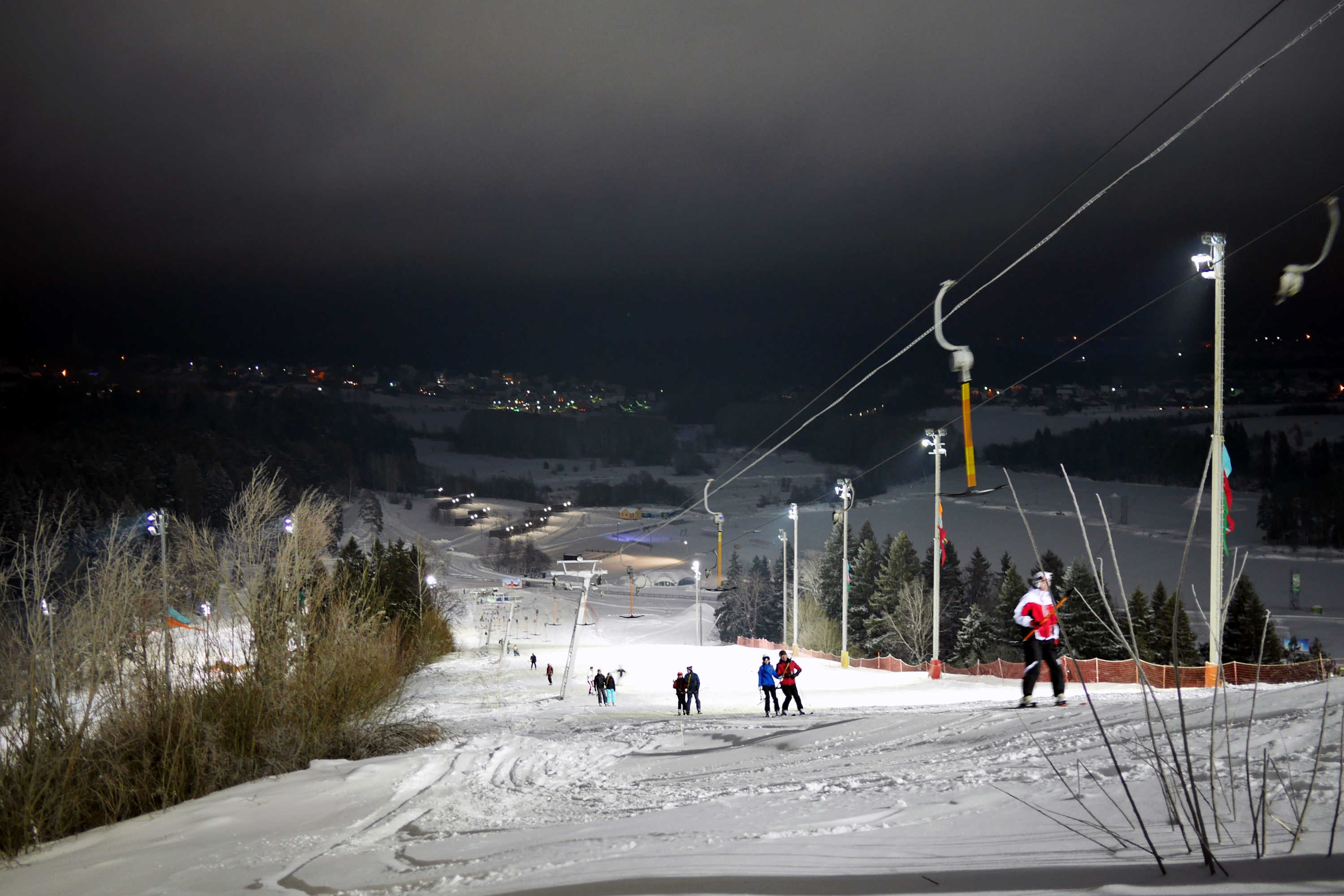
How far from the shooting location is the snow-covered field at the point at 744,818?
15.1 ft

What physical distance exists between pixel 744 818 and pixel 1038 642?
18.6 feet

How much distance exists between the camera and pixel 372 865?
6.57 meters

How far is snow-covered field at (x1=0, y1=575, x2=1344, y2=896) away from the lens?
4602 millimetres

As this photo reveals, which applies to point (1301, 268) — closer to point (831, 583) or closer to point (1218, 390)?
point (1218, 390)

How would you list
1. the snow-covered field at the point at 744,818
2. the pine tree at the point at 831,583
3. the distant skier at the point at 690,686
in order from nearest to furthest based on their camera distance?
the snow-covered field at the point at 744,818
the distant skier at the point at 690,686
the pine tree at the point at 831,583

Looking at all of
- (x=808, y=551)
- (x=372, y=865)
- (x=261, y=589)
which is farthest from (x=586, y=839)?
(x=808, y=551)

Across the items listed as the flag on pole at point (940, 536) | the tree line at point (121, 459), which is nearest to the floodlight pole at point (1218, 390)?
the flag on pole at point (940, 536)

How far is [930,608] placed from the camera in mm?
69562

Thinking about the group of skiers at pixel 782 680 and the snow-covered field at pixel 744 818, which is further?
the group of skiers at pixel 782 680

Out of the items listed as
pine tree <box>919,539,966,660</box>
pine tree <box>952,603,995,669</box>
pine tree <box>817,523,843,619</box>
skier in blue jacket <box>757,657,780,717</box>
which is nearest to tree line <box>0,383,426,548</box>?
pine tree <box>817,523,843,619</box>

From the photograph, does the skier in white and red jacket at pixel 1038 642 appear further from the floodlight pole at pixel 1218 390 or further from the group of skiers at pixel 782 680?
the group of skiers at pixel 782 680

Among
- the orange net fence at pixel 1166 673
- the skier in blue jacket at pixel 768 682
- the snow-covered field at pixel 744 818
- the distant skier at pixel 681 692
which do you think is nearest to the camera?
the snow-covered field at pixel 744 818

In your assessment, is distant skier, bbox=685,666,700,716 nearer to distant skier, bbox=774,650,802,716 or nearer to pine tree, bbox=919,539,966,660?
distant skier, bbox=774,650,802,716

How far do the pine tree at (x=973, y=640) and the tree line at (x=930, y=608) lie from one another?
0.23 feet
